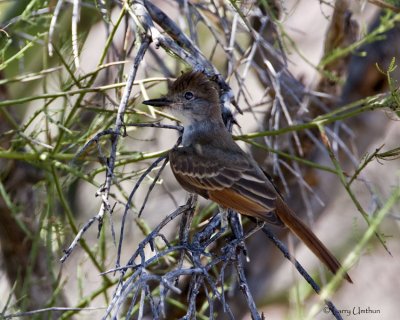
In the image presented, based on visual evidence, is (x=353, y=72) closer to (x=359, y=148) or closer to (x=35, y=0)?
(x=359, y=148)

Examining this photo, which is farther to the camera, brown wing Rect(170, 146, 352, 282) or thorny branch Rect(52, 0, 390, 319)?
brown wing Rect(170, 146, 352, 282)

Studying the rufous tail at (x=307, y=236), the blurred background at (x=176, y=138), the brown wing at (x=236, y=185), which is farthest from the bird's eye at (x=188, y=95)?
the rufous tail at (x=307, y=236)

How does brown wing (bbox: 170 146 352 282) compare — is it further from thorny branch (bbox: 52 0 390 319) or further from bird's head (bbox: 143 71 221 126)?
bird's head (bbox: 143 71 221 126)

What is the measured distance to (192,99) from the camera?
14.3 ft

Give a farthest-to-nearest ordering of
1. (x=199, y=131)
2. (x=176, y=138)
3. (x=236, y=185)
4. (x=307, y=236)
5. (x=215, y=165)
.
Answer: (x=176, y=138), (x=199, y=131), (x=215, y=165), (x=236, y=185), (x=307, y=236)

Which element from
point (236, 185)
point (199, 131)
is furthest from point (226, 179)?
point (199, 131)

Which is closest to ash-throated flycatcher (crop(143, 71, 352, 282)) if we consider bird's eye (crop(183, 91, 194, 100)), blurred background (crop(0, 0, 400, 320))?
bird's eye (crop(183, 91, 194, 100))

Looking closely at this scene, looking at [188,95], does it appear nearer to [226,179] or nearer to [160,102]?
[160,102]

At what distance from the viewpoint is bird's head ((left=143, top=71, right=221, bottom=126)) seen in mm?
4102

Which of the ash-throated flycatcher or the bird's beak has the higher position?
the bird's beak

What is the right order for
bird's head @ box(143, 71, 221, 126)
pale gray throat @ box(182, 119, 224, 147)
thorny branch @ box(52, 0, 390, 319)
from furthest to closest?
pale gray throat @ box(182, 119, 224, 147)
bird's head @ box(143, 71, 221, 126)
thorny branch @ box(52, 0, 390, 319)

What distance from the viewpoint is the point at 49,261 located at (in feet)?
15.0

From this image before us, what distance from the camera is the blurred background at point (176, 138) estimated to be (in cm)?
395

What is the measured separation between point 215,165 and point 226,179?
0.41ft
